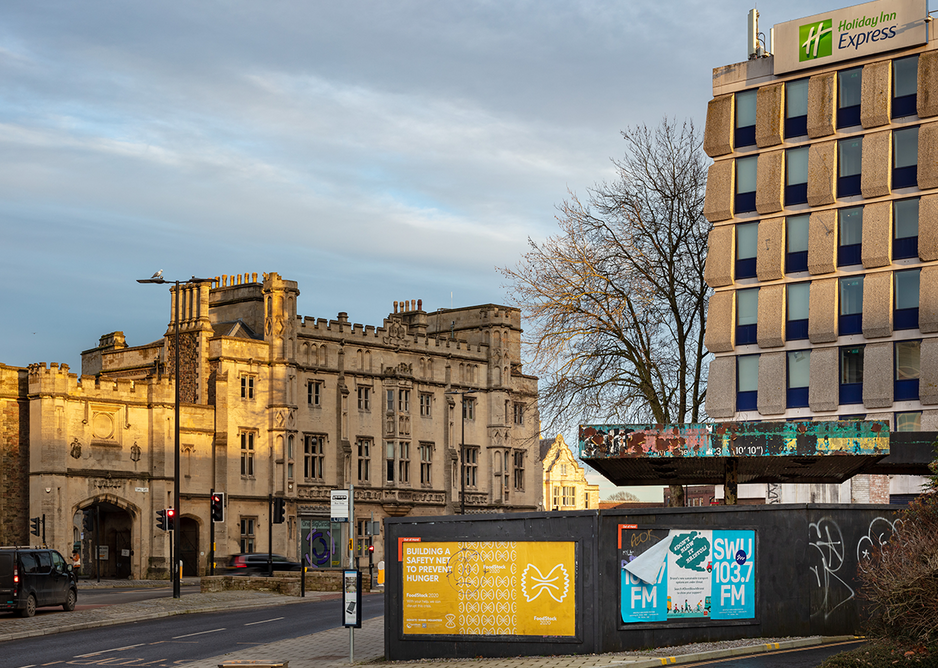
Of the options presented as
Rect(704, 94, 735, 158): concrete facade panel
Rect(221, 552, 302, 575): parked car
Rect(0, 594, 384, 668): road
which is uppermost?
Rect(704, 94, 735, 158): concrete facade panel

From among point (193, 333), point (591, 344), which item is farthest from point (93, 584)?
point (591, 344)

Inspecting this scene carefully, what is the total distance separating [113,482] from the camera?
57.9 meters

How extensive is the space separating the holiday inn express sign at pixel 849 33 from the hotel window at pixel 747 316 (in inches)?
392

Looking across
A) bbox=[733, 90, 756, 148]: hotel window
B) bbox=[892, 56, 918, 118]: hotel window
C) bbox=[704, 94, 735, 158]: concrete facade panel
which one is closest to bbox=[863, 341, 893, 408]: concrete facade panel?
bbox=[892, 56, 918, 118]: hotel window

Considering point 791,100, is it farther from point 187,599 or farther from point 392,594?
point 392,594

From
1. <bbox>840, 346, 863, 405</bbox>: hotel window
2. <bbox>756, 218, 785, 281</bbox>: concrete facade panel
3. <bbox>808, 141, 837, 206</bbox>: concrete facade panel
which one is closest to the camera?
<bbox>840, 346, 863, 405</bbox>: hotel window

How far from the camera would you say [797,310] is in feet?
178

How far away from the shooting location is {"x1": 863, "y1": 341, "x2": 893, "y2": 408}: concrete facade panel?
168 ft

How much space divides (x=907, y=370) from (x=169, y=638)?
35199 millimetres

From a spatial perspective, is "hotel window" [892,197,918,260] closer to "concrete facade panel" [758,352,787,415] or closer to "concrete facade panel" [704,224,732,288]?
"concrete facade panel" [758,352,787,415]

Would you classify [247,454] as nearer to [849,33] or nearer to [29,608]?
[29,608]

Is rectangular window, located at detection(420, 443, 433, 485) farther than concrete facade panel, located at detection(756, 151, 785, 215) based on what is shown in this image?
Yes

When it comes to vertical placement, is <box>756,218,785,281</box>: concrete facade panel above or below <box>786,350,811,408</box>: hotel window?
above

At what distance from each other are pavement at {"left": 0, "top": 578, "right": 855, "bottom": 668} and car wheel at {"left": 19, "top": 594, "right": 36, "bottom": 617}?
22 centimetres
